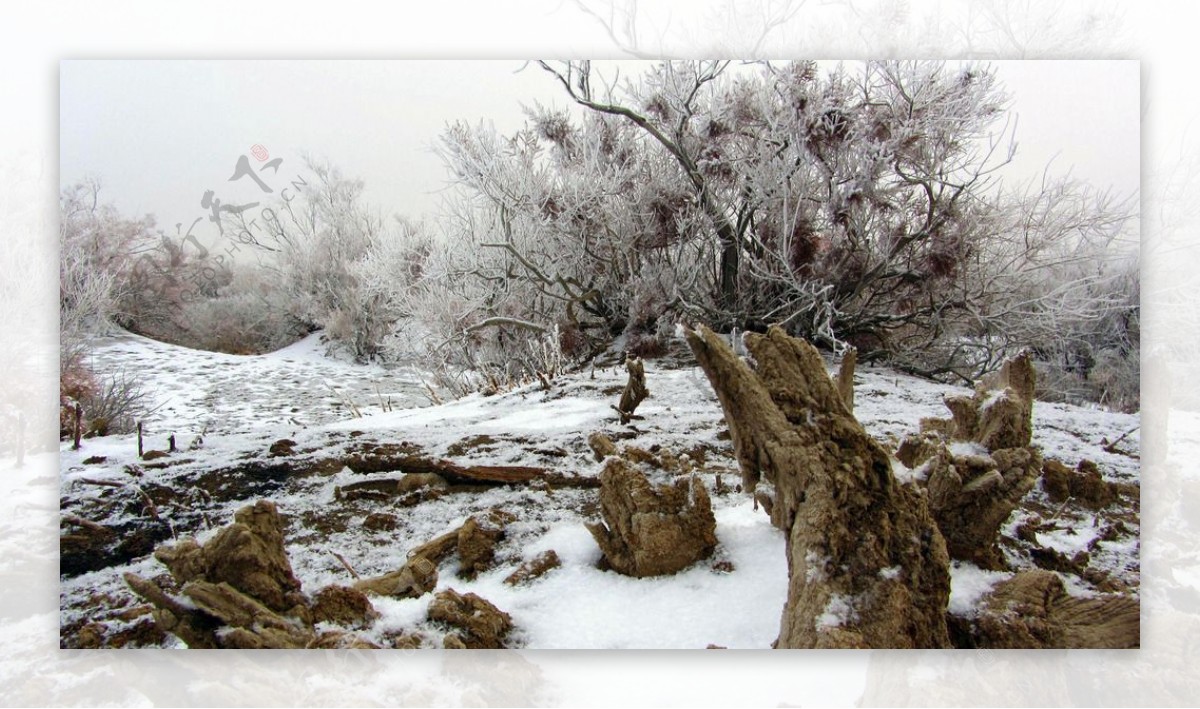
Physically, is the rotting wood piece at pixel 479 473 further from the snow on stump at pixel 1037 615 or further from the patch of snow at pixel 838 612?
the snow on stump at pixel 1037 615

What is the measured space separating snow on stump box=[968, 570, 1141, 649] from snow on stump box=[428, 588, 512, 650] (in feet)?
3.21

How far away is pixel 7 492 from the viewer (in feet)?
6.84

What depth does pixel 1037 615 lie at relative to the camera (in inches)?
61.2

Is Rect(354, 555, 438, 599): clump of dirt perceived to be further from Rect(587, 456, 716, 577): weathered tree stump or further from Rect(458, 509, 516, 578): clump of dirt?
Rect(587, 456, 716, 577): weathered tree stump

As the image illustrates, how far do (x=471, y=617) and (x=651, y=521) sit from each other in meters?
0.44

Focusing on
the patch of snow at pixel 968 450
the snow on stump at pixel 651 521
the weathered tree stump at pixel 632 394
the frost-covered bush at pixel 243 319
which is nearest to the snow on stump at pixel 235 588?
the snow on stump at pixel 651 521

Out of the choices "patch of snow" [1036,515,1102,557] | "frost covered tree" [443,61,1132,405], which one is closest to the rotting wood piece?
"frost covered tree" [443,61,1132,405]

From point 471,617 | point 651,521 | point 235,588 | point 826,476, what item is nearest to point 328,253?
point 235,588

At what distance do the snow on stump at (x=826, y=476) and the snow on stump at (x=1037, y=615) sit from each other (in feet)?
0.74

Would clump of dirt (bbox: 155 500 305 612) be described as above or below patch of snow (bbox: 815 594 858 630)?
above

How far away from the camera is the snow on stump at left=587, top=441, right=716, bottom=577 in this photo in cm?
168

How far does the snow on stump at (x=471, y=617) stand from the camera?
1.71m

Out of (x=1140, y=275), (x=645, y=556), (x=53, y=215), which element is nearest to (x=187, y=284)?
(x=53, y=215)

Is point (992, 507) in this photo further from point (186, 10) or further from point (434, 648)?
point (186, 10)
